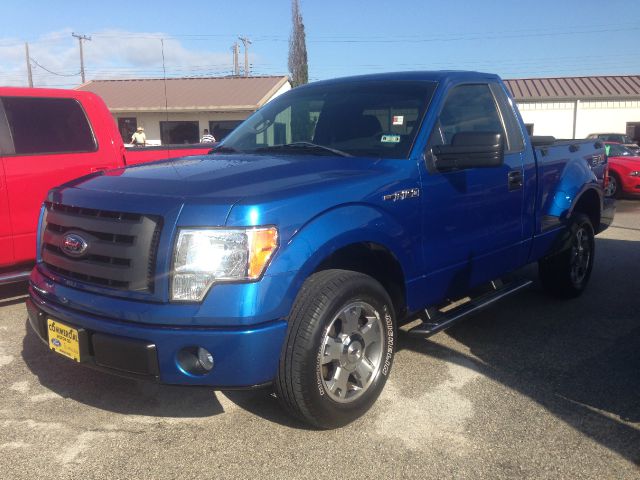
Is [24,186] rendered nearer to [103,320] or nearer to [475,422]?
[103,320]

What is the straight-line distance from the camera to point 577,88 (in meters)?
31.8

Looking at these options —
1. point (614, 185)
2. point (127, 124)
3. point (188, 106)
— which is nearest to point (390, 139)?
point (614, 185)

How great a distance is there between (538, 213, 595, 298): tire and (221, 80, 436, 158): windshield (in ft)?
7.39

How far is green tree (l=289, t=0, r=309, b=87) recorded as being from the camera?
35.5m

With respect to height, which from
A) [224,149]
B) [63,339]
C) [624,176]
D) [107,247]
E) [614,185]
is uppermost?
[224,149]

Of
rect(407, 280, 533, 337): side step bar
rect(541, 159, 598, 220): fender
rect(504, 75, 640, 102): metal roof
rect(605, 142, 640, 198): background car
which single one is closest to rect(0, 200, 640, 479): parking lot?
rect(407, 280, 533, 337): side step bar

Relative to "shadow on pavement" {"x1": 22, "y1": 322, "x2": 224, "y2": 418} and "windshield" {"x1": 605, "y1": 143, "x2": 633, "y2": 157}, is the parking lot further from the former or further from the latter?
"windshield" {"x1": 605, "y1": 143, "x2": 633, "y2": 157}

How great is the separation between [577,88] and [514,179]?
1223 inches

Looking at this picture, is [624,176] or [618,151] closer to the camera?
[624,176]

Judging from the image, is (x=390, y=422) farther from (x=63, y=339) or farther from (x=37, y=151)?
(x=37, y=151)

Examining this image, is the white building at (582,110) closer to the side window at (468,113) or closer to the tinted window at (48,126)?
the side window at (468,113)

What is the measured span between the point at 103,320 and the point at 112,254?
0.99 feet

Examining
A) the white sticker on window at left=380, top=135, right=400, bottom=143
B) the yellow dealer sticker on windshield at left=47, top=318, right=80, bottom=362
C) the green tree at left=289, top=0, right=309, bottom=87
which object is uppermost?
the green tree at left=289, top=0, right=309, bottom=87

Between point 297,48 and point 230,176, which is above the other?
point 297,48
